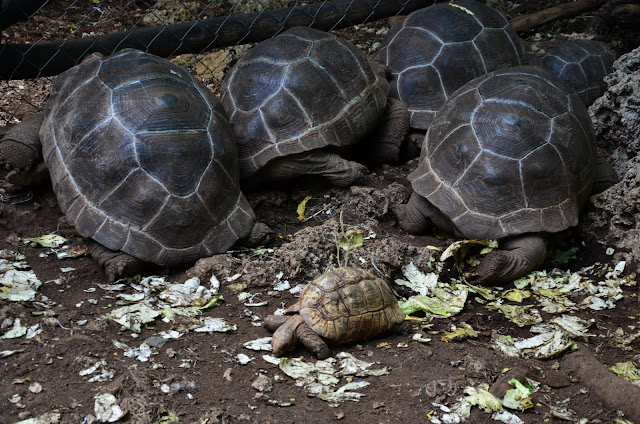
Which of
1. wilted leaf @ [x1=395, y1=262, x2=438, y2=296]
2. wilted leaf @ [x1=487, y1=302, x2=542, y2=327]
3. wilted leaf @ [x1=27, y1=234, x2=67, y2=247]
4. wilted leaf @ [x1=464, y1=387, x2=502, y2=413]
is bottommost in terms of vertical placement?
wilted leaf @ [x1=487, y1=302, x2=542, y2=327]

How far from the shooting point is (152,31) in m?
5.94

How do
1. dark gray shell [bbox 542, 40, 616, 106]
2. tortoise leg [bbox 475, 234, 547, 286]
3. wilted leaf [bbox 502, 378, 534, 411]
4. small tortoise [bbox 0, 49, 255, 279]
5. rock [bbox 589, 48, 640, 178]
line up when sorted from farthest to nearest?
dark gray shell [bbox 542, 40, 616, 106] < rock [bbox 589, 48, 640, 178] < tortoise leg [bbox 475, 234, 547, 286] < small tortoise [bbox 0, 49, 255, 279] < wilted leaf [bbox 502, 378, 534, 411]

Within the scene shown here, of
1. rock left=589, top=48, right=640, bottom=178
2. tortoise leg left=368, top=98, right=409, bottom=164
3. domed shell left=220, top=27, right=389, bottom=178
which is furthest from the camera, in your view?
tortoise leg left=368, top=98, right=409, bottom=164

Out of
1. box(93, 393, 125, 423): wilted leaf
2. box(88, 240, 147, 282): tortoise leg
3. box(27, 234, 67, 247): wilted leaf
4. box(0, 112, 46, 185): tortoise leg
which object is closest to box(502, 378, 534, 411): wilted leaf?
box(93, 393, 125, 423): wilted leaf

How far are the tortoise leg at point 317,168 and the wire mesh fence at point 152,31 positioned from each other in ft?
4.96

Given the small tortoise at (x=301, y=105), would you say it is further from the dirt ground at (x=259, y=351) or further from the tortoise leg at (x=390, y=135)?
the dirt ground at (x=259, y=351)

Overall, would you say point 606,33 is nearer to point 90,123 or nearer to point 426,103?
point 426,103

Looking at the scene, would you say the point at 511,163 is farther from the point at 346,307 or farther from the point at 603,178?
the point at 346,307

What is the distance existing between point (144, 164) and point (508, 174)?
8.02 ft

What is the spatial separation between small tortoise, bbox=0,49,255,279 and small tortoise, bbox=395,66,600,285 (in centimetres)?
140

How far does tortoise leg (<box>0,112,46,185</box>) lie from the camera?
495cm

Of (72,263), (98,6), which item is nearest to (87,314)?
(72,263)

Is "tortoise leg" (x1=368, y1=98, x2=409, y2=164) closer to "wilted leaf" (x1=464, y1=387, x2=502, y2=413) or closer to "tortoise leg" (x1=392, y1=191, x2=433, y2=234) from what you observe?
"tortoise leg" (x1=392, y1=191, x2=433, y2=234)

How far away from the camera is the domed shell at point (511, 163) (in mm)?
4848
